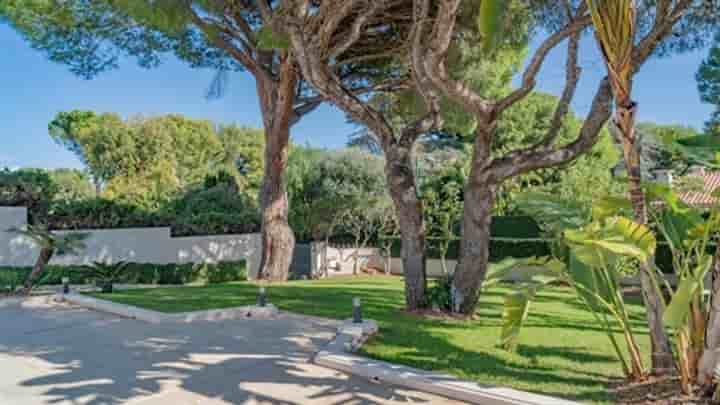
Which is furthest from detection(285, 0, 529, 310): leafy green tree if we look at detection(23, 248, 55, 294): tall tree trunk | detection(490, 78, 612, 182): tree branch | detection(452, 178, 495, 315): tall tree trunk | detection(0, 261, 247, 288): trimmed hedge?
detection(0, 261, 247, 288): trimmed hedge

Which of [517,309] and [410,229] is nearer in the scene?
[517,309]

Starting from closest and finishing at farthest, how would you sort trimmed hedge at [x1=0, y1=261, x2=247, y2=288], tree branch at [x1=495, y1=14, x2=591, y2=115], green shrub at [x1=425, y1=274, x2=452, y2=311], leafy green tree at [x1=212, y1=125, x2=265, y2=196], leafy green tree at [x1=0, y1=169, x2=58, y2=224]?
tree branch at [x1=495, y1=14, x2=591, y2=115]
green shrub at [x1=425, y1=274, x2=452, y2=311]
trimmed hedge at [x1=0, y1=261, x2=247, y2=288]
leafy green tree at [x1=0, y1=169, x2=58, y2=224]
leafy green tree at [x1=212, y1=125, x2=265, y2=196]

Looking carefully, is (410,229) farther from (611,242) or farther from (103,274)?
(103,274)

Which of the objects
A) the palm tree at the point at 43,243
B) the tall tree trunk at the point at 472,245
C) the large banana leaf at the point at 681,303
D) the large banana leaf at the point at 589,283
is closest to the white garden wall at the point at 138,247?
the palm tree at the point at 43,243

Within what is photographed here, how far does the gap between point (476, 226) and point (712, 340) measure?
4.39 meters

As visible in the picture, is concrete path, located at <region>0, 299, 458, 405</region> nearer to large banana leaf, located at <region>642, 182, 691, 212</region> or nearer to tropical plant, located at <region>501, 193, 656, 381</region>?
tropical plant, located at <region>501, 193, 656, 381</region>

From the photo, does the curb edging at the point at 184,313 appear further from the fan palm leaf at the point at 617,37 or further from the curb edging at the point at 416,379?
the fan palm leaf at the point at 617,37

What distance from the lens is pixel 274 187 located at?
15.1 metres

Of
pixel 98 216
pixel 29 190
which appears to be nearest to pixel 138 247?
pixel 98 216

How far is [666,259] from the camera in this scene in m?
15.8

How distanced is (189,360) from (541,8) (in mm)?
8490

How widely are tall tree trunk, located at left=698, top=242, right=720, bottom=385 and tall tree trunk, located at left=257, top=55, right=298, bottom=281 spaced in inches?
480

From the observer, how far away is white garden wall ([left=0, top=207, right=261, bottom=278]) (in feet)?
47.3

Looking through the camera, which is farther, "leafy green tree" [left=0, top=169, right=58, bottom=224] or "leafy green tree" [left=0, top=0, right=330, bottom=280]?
"leafy green tree" [left=0, top=169, right=58, bottom=224]
